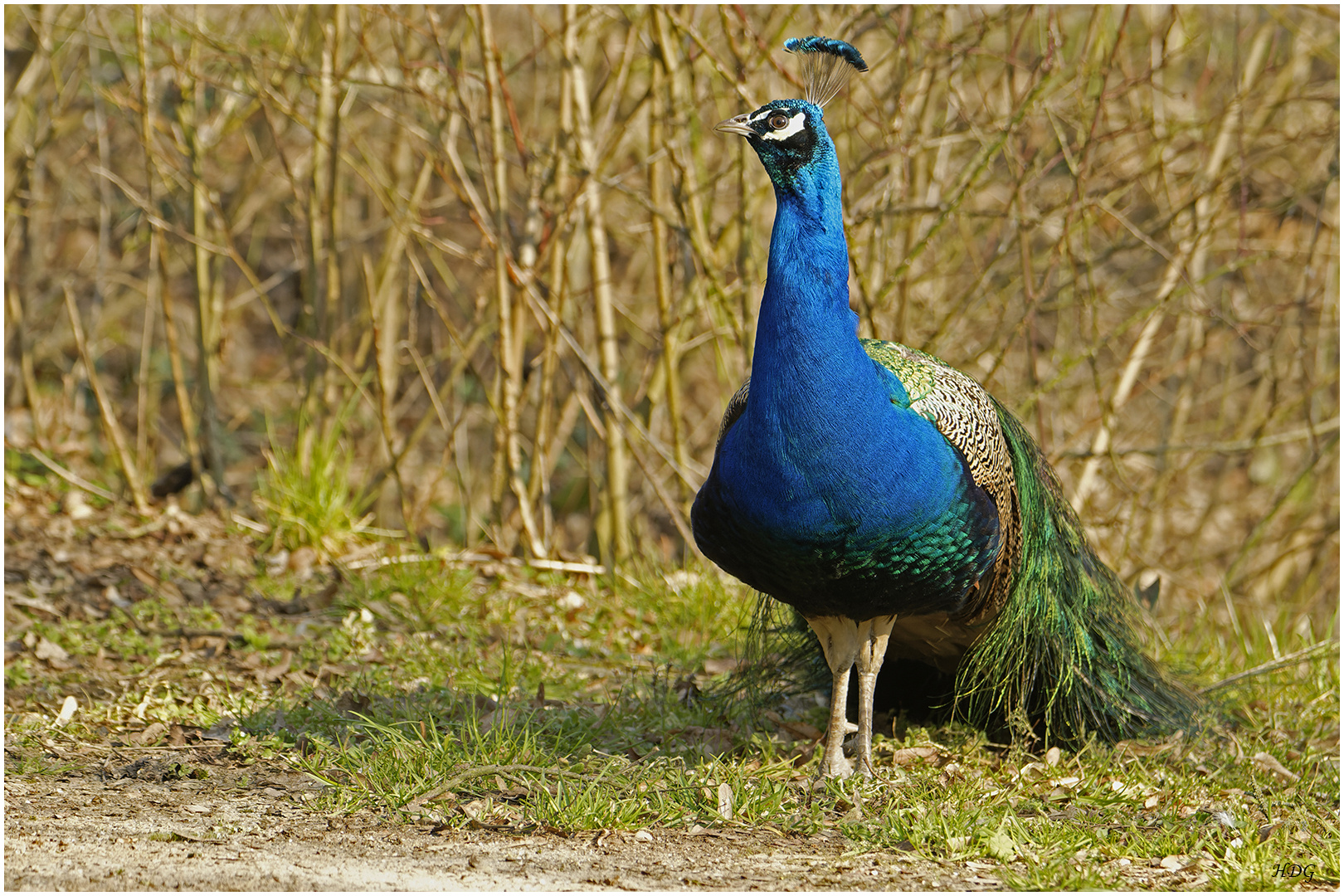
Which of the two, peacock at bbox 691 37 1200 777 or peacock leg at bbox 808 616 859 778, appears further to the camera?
peacock leg at bbox 808 616 859 778

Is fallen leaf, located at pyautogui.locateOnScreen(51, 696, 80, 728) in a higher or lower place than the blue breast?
lower

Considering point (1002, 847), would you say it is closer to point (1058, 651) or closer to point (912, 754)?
point (912, 754)

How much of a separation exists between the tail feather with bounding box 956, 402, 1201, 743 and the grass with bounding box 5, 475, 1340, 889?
3.9 inches

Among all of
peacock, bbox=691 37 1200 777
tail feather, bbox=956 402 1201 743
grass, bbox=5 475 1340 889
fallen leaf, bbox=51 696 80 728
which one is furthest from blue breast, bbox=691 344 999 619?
fallen leaf, bbox=51 696 80 728

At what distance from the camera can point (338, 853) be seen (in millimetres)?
2926

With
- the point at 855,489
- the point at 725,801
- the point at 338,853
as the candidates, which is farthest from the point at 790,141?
the point at 338,853

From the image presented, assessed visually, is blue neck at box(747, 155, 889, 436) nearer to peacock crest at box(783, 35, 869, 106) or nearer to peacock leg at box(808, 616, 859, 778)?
peacock crest at box(783, 35, 869, 106)

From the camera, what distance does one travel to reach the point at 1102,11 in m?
5.36

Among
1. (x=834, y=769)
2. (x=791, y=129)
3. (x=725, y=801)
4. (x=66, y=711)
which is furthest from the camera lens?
(x=66, y=711)

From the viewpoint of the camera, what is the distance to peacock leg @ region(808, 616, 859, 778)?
3.55m

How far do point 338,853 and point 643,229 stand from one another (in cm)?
367

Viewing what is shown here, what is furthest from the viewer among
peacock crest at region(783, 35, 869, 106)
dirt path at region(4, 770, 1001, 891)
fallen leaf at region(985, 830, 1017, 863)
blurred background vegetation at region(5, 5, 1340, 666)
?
blurred background vegetation at region(5, 5, 1340, 666)

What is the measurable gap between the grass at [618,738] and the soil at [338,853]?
78mm

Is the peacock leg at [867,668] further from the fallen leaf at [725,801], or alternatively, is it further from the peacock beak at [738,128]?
the peacock beak at [738,128]
